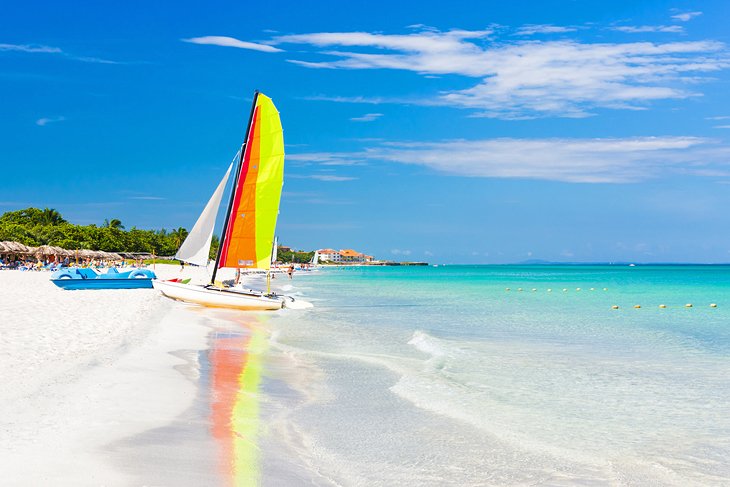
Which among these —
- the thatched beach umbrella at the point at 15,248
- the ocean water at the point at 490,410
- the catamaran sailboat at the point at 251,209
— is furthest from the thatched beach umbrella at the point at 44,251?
the ocean water at the point at 490,410

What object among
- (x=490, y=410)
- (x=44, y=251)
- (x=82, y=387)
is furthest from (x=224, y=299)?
(x=44, y=251)

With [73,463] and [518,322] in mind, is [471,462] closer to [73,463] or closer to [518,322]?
[73,463]

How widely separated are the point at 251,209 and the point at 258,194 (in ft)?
2.64

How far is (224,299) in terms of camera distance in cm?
2834

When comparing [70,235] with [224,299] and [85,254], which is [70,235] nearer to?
[85,254]

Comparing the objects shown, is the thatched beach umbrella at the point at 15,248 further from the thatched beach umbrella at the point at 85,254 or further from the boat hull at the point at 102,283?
the boat hull at the point at 102,283

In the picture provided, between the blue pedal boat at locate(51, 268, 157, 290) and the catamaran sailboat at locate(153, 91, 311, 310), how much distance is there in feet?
17.4

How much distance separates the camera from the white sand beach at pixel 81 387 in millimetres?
6246

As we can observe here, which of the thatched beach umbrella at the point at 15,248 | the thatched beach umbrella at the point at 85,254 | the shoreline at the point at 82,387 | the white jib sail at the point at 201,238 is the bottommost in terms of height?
the shoreline at the point at 82,387

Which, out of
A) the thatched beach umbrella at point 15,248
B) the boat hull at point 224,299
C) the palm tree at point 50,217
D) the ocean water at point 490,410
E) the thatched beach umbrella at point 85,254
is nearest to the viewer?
the ocean water at point 490,410

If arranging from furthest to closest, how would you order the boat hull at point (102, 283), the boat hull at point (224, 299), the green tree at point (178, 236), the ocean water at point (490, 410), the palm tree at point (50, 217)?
the green tree at point (178, 236), the palm tree at point (50, 217), the boat hull at point (102, 283), the boat hull at point (224, 299), the ocean water at point (490, 410)

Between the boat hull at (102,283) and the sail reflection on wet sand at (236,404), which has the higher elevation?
the boat hull at (102,283)

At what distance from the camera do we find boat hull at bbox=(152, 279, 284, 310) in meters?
28.3

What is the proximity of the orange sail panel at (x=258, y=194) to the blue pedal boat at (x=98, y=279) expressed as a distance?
7.94 metres
